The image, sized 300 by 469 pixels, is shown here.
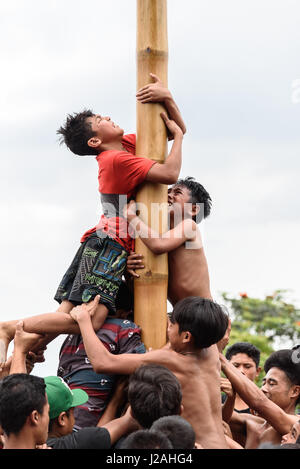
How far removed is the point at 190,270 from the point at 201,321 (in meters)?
0.90

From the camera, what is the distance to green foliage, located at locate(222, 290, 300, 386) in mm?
18761

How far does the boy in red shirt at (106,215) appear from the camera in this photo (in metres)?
6.07

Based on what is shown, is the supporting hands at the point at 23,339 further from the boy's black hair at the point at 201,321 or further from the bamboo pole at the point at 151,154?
the boy's black hair at the point at 201,321

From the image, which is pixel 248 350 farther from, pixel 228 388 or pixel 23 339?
pixel 23 339

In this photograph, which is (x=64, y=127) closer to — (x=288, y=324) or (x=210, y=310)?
(x=210, y=310)

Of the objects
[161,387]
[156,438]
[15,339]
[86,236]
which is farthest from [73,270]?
[156,438]

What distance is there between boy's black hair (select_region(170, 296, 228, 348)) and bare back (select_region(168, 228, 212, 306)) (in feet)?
2.27

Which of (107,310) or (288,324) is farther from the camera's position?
(288,324)

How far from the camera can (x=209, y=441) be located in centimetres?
538

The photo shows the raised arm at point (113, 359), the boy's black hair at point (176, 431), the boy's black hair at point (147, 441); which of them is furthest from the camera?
the raised arm at point (113, 359)

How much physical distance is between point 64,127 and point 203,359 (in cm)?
248

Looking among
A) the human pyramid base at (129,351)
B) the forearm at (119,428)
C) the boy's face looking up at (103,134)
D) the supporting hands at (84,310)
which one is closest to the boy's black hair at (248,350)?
the human pyramid base at (129,351)

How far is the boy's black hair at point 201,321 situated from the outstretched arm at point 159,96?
1.77 meters

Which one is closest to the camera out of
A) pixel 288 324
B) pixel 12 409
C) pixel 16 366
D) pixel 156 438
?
pixel 156 438
